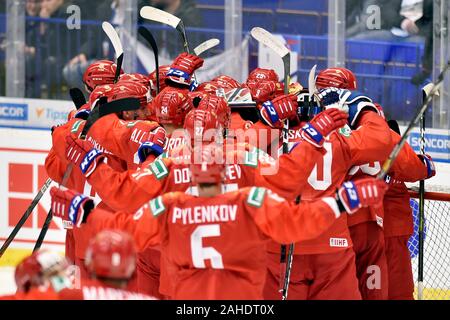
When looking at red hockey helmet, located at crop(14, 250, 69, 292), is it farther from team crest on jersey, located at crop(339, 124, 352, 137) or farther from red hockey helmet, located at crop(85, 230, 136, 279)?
team crest on jersey, located at crop(339, 124, 352, 137)

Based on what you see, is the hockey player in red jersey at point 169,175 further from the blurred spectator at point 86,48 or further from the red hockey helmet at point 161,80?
the blurred spectator at point 86,48

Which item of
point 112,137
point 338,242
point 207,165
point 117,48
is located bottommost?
point 338,242

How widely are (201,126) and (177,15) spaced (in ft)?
12.1

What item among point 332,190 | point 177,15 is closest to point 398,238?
point 332,190

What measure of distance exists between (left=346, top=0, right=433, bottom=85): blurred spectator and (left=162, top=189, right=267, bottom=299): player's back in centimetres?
401

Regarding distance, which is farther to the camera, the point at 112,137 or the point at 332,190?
the point at 112,137

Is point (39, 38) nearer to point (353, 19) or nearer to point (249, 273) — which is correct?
point (353, 19)

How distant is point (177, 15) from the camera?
29.8 feet

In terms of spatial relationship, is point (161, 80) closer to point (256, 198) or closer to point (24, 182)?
point (24, 182)

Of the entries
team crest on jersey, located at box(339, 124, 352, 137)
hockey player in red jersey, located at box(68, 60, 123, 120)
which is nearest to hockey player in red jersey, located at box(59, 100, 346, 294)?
team crest on jersey, located at box(339, 124, 352, 137)

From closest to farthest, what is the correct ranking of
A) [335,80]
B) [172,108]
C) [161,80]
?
[172,108] → [335,80] → [161,80]

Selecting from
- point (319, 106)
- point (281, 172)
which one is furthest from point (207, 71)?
point (281, 172)

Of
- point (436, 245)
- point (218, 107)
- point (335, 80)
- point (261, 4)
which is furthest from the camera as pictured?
point (261, 4)

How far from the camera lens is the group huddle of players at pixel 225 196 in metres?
4.79
